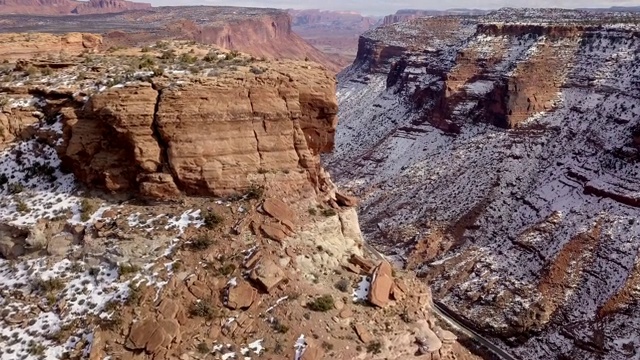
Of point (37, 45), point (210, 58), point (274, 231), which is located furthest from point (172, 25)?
point (274, 231)

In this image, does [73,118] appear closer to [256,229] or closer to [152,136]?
[152,136]

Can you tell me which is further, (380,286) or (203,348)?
(380,286)

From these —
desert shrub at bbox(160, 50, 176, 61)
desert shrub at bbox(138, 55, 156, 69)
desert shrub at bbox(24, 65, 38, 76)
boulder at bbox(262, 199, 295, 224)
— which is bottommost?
boulder at bbox(262, 199, 295, 224)

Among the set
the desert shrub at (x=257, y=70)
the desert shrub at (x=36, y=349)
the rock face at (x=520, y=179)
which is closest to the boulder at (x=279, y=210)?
the desert shrub at (x=257, y=70)

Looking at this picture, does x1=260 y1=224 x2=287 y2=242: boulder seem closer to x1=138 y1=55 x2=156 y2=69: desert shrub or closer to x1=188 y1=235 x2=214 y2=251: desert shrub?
x1=188 y1=235 x2=214 y2=251: desert shrub

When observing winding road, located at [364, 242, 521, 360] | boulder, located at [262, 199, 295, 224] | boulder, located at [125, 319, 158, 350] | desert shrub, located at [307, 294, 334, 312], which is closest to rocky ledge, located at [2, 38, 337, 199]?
boulder, located at [262, 199, 295, 224]

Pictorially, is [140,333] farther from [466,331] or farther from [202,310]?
[466,331]
